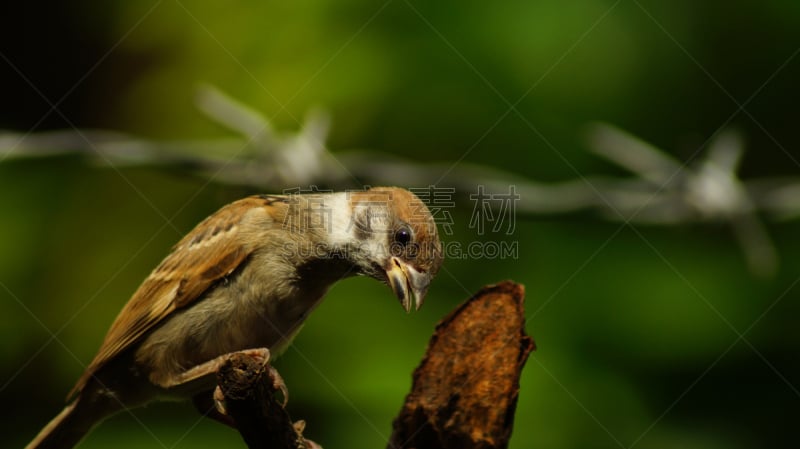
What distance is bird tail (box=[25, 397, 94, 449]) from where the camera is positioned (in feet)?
10.5

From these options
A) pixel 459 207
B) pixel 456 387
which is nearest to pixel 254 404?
pixel 456 387

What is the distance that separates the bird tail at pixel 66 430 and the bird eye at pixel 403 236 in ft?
4.08

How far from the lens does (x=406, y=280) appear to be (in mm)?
2865

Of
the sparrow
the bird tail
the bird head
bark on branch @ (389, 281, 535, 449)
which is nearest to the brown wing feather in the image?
the sparrow

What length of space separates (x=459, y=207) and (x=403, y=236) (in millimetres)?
1875

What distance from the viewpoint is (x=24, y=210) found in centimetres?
516

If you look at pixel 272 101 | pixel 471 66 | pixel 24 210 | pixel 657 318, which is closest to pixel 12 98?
pixel 24 210

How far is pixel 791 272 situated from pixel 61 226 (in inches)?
159

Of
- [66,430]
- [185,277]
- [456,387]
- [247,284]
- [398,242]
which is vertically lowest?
[66,430]

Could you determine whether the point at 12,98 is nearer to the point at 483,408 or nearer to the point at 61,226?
the point at 61,226

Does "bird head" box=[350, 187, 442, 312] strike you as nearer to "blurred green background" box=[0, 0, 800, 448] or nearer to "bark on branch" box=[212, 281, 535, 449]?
"bark on branch" box=[212, 281, 535, 449]

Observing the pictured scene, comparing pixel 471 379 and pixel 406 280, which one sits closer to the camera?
pixel 471 379

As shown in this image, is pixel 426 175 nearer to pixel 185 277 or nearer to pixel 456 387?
pixel 185 277

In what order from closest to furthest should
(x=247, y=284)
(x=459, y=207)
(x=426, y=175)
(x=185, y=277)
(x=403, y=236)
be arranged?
(x=403, y=236)
(x=247, y=284)
(x=185, y=277)
(x=426, y=175)
(x=459, y=207)
